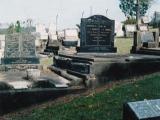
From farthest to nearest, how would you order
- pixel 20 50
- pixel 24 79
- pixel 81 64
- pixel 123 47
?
pixel 123 47 → pixel 20 50 → pixel 24 79 → pixel 81 64

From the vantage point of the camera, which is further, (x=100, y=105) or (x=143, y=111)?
(x=100, y=105)

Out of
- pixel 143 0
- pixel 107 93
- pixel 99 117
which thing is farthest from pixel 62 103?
pixel 143 0

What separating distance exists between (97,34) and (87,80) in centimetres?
301

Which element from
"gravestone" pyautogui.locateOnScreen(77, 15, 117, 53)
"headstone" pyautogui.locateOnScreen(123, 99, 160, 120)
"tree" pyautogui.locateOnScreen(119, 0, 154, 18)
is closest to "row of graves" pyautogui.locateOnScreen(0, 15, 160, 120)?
"gravestone" pyautogui.locateOnScreen(77, 15, 117, 53)

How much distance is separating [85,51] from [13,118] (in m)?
6.73

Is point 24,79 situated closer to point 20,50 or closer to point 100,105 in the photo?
point 20,50

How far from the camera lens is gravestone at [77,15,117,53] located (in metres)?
14.9

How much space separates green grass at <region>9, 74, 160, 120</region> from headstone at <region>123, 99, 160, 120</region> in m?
2.43

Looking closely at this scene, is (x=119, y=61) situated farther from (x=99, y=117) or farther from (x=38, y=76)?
(x=99, y=117)

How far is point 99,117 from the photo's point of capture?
298 inches

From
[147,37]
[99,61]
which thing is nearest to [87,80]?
[99,61]

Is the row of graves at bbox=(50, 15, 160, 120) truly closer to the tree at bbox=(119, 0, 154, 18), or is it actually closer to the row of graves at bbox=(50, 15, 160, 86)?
the row of graves at bbox=(50, 15, 160, 86)

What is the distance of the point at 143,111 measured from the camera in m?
4.64

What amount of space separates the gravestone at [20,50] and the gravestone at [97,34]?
2.54 m
